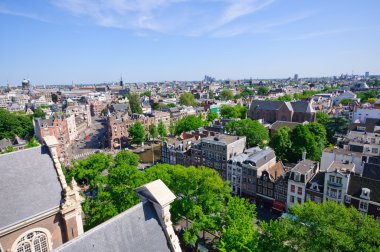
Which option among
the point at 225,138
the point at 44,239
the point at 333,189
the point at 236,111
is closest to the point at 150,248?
the point at 44,239

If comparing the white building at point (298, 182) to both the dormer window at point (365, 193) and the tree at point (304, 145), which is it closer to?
the dormer window at point (365, 193)

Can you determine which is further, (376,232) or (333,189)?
(333,189)

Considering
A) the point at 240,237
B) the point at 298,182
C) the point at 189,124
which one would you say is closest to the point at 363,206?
the point at 298,182

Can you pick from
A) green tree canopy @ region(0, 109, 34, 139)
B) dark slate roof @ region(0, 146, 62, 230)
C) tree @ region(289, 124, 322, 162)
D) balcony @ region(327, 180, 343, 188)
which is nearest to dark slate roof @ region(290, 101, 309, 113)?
tree @ region(289, 124, 322, 162)

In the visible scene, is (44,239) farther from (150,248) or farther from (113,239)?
(150,248)

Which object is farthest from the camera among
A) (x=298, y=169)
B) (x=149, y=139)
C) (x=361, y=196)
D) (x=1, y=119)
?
(x=149, y=139)

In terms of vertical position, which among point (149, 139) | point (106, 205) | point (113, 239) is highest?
point (113, 239)

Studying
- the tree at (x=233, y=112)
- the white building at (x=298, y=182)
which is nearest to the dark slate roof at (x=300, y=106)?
the tree at (x=233, y=112)
